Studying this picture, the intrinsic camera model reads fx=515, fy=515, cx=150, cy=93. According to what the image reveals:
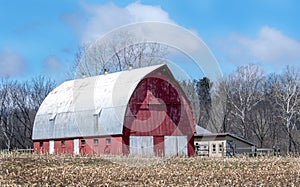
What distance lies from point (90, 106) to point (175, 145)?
688cm

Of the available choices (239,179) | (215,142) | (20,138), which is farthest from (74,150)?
(20,138)

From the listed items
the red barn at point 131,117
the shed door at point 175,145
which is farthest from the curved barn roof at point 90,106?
the shed door at point 175,145

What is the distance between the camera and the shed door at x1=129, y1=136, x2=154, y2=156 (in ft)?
114

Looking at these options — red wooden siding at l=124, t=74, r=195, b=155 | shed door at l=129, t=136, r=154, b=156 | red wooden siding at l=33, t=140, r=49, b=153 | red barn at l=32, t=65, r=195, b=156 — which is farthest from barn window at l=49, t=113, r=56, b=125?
shed door at l=129, t=136, r=154, b=156

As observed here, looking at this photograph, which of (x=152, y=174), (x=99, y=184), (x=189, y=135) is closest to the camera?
(x=99, y=184)

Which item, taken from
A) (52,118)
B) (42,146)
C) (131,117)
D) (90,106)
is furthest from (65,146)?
(131,117)

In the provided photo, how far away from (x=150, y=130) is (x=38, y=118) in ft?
40.7

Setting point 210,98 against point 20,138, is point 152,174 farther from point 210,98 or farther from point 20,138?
point 20,138

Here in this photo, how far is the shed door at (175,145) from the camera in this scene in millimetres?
36312

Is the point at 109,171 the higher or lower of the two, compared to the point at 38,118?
lower

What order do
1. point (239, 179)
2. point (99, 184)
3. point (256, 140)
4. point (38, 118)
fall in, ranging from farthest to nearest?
1. point (256, 140)
2. point (38, 118)
3. point (239, 179)
4. point (99, 184)

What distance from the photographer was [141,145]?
115 ft

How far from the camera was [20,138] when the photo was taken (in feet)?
227

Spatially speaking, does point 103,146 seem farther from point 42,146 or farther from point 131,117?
point 42,146
